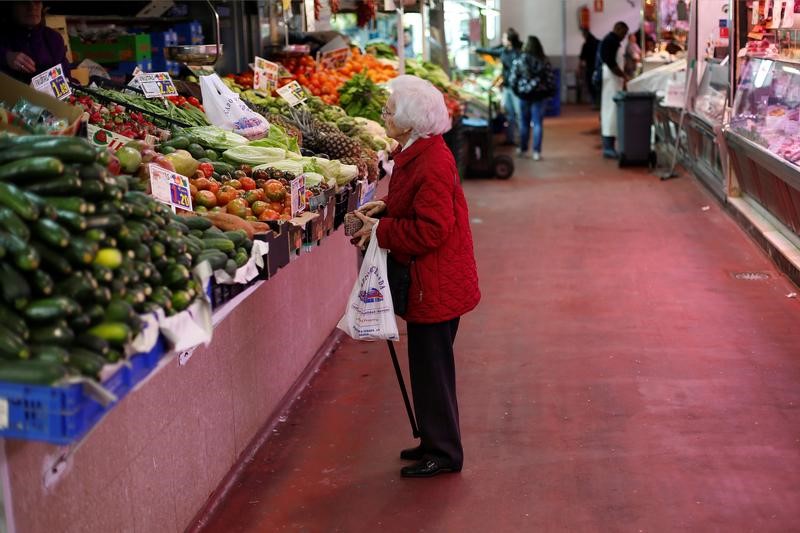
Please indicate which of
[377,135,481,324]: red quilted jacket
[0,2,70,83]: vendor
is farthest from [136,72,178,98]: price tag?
[377,135,481,324]: red quilted jacket

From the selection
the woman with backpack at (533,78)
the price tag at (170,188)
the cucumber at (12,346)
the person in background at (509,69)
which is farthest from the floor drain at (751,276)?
the person in background at (509,69)

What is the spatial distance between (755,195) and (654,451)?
508 cm

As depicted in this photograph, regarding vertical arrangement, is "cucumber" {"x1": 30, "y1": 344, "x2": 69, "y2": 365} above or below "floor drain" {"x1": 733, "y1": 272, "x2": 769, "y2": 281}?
above

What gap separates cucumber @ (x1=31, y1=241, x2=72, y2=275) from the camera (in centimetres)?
254

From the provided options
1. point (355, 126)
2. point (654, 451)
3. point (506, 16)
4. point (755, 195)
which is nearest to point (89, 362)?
point (654, 451)

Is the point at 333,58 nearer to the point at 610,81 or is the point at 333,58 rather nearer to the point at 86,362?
the point at 610,81

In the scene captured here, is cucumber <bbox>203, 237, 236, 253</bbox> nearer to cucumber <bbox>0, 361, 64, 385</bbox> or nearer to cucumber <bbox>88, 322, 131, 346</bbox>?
cucumber <bbox>88, 322, 131, 346</bbox>

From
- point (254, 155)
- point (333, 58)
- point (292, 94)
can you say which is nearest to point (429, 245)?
point (254, 155)

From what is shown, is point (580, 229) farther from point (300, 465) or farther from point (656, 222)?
point (300, 465)

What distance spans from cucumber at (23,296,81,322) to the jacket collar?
82.7 inches

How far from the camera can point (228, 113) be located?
5.84 meters

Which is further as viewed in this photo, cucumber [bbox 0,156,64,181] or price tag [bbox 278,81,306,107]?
price tag [bbox 278,81,306,107]

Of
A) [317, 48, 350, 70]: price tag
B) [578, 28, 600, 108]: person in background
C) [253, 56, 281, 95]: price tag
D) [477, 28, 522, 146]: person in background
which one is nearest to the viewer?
[253, 56, 281, 95]: price tag

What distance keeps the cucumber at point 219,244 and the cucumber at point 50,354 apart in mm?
1076
